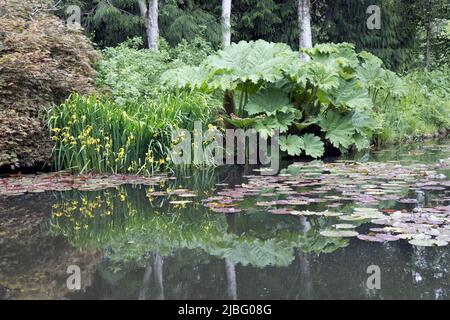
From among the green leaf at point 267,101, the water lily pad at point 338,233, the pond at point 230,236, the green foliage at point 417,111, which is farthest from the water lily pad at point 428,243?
the green foliage at point 417,111

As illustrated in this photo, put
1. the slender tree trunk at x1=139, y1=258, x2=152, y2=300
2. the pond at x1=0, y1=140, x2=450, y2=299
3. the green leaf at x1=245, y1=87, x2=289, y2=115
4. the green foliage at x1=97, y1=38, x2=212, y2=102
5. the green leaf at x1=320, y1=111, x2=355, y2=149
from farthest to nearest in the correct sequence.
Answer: the green foliage at x1=97, y1=38, x2=212, y2=102
the green leaf at x1=320, y1=111, x2=355, y2=149
the green leaf at x1=245, y1=87, x2=289, y2=115
the pond at x1=0, y1=140, x2=450, y2=299
the slender tree trunk at x1=139, y1=258, x2=152, y2=300

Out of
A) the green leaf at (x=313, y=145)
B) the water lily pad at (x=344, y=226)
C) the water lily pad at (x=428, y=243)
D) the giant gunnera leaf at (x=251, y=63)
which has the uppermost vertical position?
the giant gunnera leaf at (x=251, y=63)

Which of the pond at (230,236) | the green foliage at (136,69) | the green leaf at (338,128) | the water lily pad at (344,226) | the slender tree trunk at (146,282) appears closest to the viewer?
the slender tree trunk at (146,282)

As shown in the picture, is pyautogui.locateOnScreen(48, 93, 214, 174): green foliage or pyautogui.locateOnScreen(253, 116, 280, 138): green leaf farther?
pyautogui.locateOnScreen(253, 116, 280, 138): green leaf

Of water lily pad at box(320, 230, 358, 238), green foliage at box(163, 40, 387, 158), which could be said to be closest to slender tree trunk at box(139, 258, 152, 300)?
water lily pad at box(320, 230, 358, 238)

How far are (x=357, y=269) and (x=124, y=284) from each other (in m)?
1.25

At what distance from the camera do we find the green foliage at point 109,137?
7.04 meters

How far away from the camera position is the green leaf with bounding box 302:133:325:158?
829cm

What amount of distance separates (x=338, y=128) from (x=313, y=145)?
1.94 ft

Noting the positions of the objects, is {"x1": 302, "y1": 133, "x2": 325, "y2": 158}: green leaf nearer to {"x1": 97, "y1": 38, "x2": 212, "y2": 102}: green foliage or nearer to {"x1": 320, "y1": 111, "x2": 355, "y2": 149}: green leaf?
{"x1": 320, "y1": 111, "x2": 355, "y2": 149}: green leaf

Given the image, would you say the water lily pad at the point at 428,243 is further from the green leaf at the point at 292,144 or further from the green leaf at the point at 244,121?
the green leaf at the point at 244,121

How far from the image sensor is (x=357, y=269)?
10.3ft

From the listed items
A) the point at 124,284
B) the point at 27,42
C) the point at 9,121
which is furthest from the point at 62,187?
the point at 124,284
